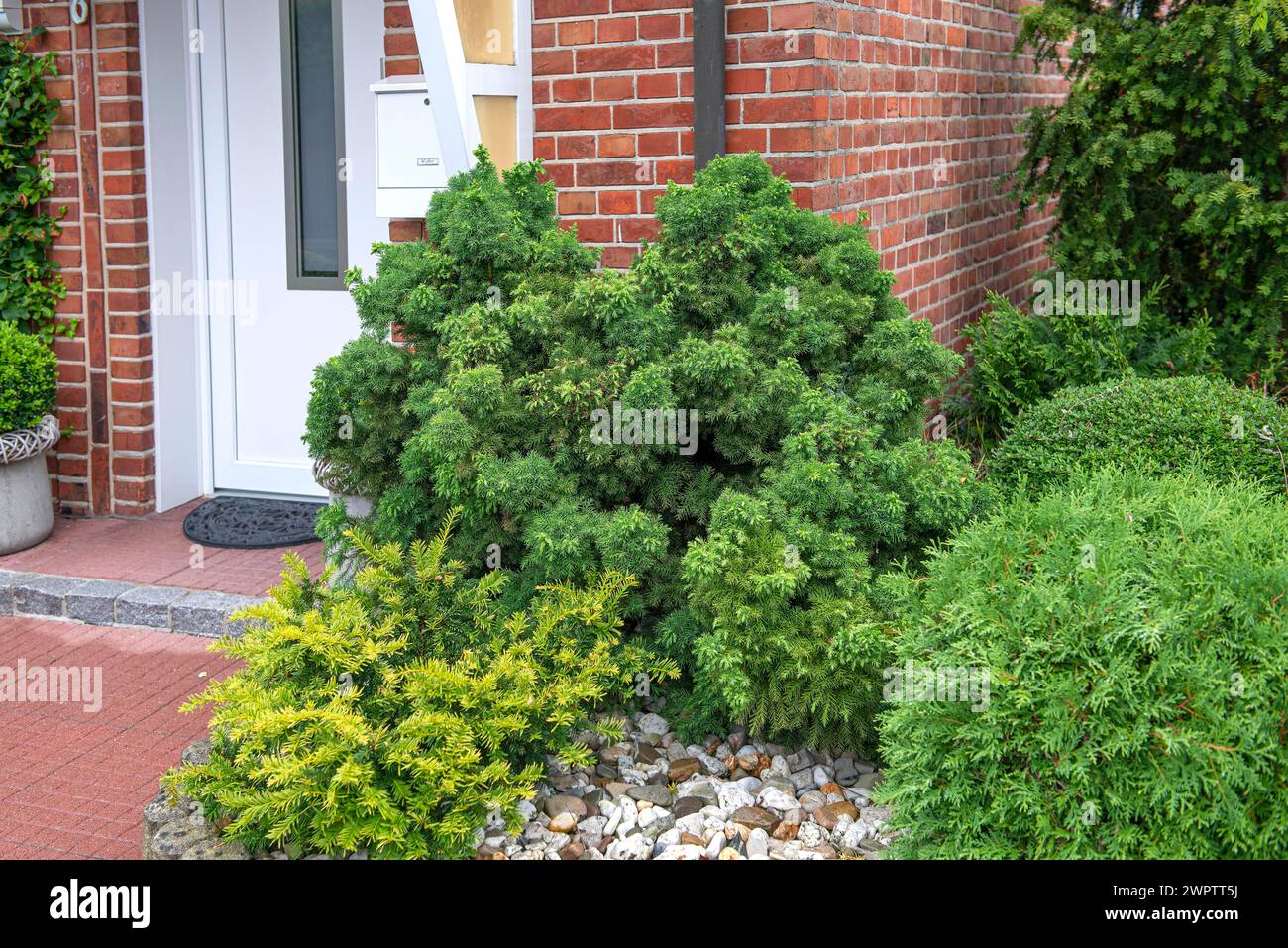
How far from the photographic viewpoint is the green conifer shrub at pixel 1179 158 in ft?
19.7

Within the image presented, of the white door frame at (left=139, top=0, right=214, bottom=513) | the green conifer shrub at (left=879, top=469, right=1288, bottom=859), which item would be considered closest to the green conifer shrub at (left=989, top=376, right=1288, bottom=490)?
the green conifer shrub at (left=879, top=469, right=1288, bottom=859)

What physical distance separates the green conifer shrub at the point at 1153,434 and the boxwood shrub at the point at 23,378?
4.25 meters

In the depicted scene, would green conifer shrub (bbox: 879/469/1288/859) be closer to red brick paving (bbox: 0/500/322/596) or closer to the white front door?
red brick paving (bbox: 0/500/322/596)

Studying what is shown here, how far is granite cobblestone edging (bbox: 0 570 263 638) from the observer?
5312mm

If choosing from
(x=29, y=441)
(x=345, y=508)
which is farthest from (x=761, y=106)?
(x=29, y=441)

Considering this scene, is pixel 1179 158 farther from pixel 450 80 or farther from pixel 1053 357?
pixel 450 80

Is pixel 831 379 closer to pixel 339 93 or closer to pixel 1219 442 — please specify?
pixel 1219 442

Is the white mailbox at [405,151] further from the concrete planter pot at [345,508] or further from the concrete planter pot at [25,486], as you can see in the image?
the concrete planter pot at [25,486]

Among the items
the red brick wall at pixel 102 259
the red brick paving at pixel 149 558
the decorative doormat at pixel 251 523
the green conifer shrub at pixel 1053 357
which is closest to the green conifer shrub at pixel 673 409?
the red brick paving at pixel 149 558

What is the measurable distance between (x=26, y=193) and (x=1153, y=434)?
5.24 metres

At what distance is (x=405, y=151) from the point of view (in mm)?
5105

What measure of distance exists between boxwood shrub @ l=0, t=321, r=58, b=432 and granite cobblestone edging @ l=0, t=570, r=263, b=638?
2.48 ft

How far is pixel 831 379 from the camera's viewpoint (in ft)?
13.1
